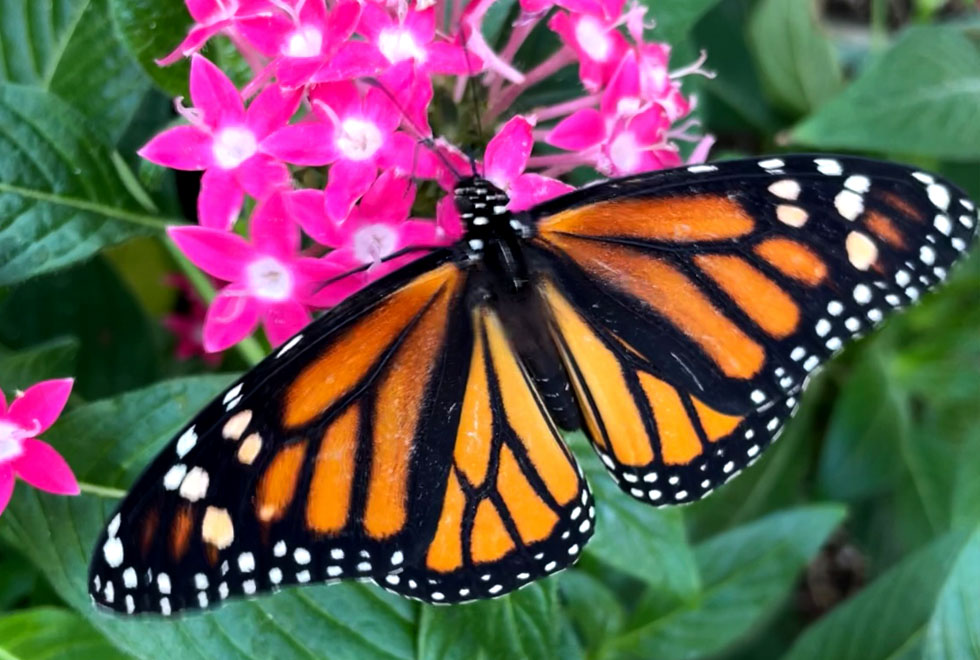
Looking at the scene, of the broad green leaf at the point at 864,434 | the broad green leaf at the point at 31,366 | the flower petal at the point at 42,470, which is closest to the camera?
the flower petal at the point at 42,470

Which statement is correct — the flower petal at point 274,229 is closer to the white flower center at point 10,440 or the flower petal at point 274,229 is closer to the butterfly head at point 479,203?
the butterfly head at point 479,203

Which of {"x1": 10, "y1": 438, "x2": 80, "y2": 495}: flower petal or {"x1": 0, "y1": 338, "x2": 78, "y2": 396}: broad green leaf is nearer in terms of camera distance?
{"x1": 10, "y1": 438, "x2": 80, "y2": 495}: flower petal

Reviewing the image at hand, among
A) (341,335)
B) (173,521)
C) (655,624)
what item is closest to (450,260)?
(341,335)

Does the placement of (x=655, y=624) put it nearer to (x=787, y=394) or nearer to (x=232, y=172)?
(x=787, y=394)

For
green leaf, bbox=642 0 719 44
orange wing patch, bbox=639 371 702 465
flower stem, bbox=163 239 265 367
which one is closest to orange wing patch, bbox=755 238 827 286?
orange wing patch, bbox=639 371 702 465

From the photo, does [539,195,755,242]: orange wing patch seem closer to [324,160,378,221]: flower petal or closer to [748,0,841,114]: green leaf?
[324,160,378,221]: flower petal

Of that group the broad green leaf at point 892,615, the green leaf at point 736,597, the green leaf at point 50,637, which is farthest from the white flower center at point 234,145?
the broad green leaf at point 892,615
